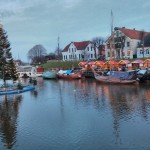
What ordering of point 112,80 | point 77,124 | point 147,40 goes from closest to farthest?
point 77,124, point 112,80, point 147,40

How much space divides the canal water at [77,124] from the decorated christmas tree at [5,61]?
11.8 m

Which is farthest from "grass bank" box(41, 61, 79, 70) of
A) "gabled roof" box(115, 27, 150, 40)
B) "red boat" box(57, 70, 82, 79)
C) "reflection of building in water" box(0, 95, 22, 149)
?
"reflection of building in water" box(0, 95, 22, 149)

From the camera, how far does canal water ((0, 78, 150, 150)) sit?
18072 millimetres

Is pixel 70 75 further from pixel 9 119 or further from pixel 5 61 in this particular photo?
pixel 9 119

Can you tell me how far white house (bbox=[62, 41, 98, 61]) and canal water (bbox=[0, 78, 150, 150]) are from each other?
71.1 meters

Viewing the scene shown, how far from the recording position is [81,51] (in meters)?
107

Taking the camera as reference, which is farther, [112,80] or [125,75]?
[112,80]

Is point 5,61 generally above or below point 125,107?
above

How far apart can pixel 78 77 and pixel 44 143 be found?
50930 millimetres

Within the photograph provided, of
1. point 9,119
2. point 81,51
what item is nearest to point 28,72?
point 81,51

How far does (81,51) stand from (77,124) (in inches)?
3362

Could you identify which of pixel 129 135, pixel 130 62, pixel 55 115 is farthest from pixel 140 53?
pixel 129 135

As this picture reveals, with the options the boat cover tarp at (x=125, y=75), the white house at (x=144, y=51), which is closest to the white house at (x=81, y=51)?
the white house at (x=144, y=51)

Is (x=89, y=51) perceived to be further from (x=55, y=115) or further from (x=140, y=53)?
(x=55, y=115)
